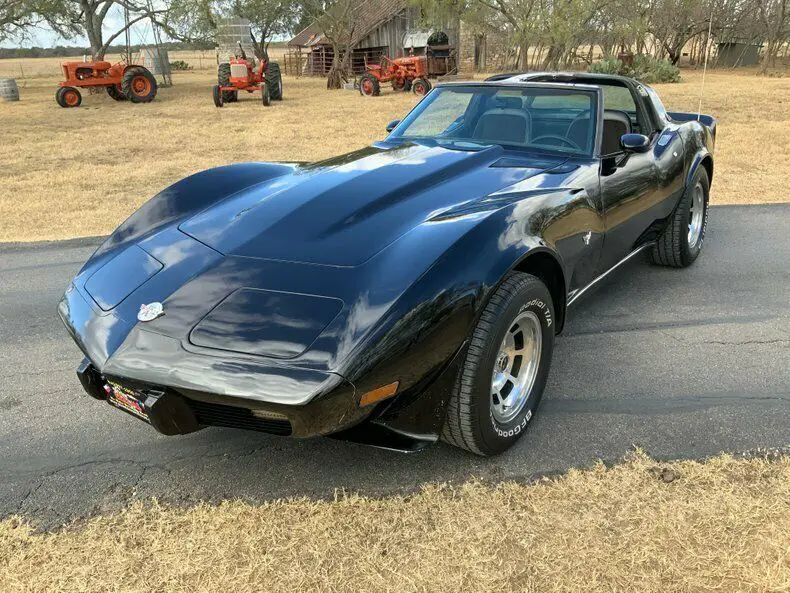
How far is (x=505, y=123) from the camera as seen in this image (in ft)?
12.7

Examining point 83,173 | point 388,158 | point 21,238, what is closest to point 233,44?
point 83,173

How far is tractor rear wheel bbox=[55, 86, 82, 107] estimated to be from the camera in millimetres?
19578

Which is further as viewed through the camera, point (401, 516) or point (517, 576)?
point (401, 516)

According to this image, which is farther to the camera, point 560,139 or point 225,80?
point 225,80

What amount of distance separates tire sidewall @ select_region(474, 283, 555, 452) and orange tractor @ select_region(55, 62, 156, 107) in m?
21.0

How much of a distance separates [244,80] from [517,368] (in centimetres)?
1902

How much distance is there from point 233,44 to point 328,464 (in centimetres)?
2708

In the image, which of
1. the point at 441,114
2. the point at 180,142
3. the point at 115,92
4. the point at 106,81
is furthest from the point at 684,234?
the point at 115,92

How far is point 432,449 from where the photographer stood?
2684 mm

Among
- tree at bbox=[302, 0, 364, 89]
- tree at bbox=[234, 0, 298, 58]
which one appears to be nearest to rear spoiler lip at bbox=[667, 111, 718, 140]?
tree at bbox=[302, 0, 364, 89]

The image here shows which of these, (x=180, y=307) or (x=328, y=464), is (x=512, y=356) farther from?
(x=180, y=307)

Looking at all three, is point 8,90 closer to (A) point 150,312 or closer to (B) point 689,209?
(B) point 689,209

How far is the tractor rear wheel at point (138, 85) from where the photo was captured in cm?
2033

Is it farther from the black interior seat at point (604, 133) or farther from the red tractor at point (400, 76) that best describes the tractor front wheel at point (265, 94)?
the black interior seat at point (604, 133)
